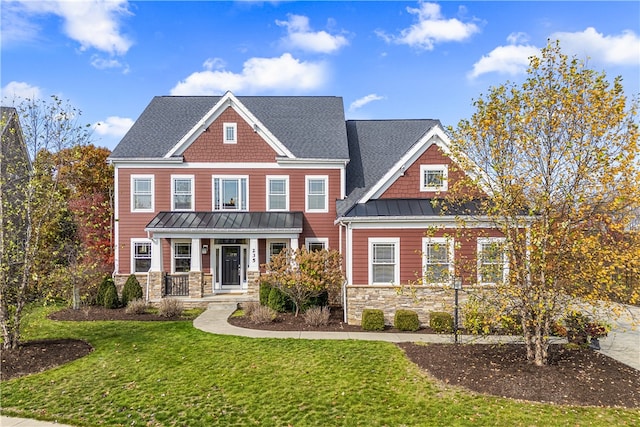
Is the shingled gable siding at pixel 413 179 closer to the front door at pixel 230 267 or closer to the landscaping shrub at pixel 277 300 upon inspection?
the landscaping shrub at pixel 277 300

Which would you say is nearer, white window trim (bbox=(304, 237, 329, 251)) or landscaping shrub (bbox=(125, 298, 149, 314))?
landscaping shrub (bbox=(125, 298, 149, 314))

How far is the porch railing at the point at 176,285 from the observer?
19.3 m

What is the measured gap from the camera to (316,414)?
24.6 ft

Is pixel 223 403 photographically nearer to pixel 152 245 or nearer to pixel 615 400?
pixel 615 400

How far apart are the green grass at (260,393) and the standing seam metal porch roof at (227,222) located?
778 cm

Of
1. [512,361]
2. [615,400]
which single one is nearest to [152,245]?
[512,361]

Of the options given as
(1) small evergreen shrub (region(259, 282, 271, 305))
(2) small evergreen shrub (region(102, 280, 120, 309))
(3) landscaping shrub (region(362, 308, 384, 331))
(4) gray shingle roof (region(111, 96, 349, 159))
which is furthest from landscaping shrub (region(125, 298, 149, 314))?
(3) landscaping shrub (region(362, 308, 384, 331))

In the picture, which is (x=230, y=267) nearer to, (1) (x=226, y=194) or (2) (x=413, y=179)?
(1) (x=226, y=194)

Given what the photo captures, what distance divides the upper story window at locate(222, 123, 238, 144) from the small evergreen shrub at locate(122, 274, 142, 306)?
7.94 meters

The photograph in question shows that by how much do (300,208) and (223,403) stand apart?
13.2 metres

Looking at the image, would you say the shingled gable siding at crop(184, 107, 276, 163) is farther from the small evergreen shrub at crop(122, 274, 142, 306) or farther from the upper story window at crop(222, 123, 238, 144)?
the small evergreen shrub at crop(122, 274, 142, 306)

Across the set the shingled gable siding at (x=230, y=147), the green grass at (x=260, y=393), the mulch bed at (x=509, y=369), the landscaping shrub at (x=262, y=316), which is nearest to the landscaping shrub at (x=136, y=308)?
the mulch bed at (x=509, y=369)

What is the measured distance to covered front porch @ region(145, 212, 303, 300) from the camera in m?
18.9

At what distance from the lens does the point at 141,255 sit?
20.4 metres
